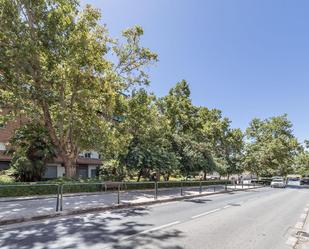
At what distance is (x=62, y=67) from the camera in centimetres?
1794

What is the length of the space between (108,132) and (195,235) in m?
12.8

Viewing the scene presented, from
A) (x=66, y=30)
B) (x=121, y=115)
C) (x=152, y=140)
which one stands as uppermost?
(x=66, y=30)

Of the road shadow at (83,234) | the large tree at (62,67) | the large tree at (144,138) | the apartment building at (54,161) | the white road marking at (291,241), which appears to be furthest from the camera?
the apartment building at (54,161)

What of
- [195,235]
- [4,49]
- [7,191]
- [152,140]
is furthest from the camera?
[152,140]

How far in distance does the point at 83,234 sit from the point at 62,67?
12.9 m

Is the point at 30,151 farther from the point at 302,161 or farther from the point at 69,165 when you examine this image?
the point at 302,161

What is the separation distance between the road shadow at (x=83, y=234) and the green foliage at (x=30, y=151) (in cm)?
1495

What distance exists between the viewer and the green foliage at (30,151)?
22.9 metres

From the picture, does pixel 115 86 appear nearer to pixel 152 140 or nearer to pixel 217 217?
pixel 152 140

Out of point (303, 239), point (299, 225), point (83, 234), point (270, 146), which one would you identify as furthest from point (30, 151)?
point (270, 146)

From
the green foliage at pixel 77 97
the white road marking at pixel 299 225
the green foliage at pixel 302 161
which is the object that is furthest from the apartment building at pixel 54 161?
the green foliage at pixel 302 161

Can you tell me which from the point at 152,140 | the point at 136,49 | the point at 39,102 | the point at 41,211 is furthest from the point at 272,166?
the point at 41,211

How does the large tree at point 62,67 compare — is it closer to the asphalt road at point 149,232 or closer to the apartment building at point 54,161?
the apartment building at point 54,161

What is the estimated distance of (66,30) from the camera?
17156 mm
